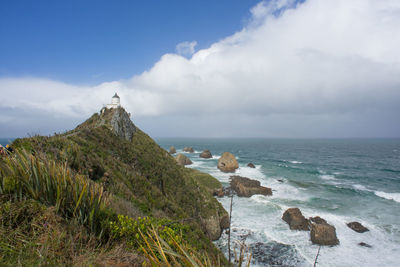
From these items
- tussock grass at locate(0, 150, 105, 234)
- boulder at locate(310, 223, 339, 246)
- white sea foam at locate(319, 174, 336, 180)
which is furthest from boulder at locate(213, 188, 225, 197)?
tussock grass at locate(0, 150, 105, 234)

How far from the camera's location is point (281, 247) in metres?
17.3

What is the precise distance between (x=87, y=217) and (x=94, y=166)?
8359 millimetres

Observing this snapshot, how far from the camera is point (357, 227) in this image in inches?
799

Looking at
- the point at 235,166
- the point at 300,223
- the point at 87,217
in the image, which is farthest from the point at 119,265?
the point at 235,166

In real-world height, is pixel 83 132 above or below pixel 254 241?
above

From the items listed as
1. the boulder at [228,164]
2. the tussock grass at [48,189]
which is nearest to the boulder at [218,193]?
the boulder at [228,164]

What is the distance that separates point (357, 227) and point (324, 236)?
18.6 feet

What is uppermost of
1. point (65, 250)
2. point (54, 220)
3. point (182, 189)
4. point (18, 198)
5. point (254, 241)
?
point (18, 198)

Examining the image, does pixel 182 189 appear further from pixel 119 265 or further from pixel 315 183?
pixel 315 183

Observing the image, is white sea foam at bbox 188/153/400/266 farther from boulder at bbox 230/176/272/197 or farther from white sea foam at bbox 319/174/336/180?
white sea foam at bbox 319/174/336/180

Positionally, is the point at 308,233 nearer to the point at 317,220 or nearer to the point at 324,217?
the point at 317,220

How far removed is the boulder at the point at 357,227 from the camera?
784 inches

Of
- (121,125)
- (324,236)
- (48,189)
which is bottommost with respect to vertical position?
(324,236)

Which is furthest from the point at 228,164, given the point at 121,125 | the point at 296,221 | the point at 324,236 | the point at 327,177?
the point at 121,125
